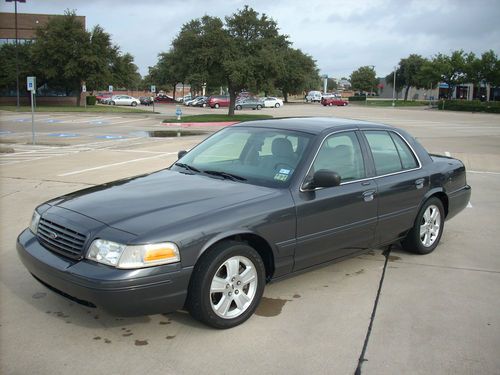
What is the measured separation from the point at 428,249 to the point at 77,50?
156 feet

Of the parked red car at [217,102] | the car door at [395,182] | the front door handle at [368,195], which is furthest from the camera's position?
the parked red car at [217,102]

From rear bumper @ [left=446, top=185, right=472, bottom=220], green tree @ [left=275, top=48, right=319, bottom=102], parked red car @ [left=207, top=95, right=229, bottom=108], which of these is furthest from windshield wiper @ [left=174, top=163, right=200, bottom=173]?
parked red car @ [left=207, top=95, right=229, bottom=108]

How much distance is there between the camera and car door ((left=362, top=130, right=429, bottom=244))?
497 cm

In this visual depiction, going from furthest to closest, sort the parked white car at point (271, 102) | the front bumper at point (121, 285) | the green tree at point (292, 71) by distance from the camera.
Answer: the parked white car at point (271, 102) < the green tree at point (292, 71) < the front bumper at point (121, 285)

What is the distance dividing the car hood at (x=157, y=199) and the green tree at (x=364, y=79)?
105760 millimetres

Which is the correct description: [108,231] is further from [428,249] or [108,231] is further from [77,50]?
[77,50]

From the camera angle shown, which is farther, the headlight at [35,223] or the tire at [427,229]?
the tire at [427,229]

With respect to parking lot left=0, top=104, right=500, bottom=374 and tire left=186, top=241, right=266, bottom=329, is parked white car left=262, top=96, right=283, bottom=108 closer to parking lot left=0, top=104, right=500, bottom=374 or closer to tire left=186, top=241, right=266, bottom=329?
parking lot left=0, top=104, right=500, bottom=374

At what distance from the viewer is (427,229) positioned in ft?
18.5

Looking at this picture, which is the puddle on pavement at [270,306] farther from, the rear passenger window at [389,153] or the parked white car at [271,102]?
the parked white car at [271,102]

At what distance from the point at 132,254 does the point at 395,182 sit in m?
2.88

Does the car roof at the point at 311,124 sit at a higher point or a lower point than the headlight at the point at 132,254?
higher

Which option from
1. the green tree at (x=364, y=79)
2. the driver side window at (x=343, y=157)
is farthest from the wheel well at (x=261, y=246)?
the green tree at (x=364, y=79)

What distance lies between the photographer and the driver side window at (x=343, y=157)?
4543mm
